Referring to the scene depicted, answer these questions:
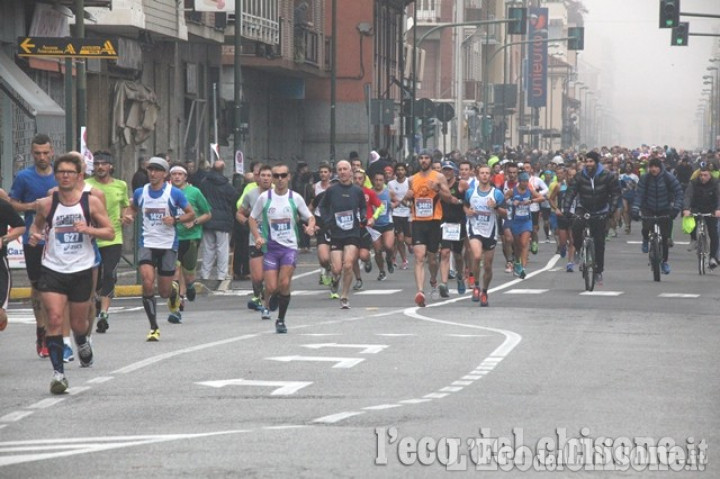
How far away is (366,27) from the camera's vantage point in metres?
64.6

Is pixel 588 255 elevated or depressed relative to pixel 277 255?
depressed

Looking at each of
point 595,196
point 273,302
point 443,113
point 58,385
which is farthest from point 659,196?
point 443,113

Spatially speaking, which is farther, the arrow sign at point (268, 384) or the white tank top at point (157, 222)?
the white tank top at point (157, 222)

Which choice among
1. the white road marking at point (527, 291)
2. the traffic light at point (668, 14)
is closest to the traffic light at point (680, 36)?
the traffic light at point (668, 14)

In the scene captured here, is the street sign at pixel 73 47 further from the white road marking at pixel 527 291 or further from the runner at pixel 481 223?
the white road marking at pixel 527 291

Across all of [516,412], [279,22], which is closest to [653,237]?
[516,412]

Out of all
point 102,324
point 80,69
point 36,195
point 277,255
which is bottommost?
point 102,324

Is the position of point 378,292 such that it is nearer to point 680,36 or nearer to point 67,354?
point 67,354

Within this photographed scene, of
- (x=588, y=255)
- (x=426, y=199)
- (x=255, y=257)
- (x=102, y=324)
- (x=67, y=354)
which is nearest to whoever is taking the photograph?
(x=67, y=354)

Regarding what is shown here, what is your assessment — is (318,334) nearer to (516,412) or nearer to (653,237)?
(516,412)

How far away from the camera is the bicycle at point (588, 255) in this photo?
26.3 metres

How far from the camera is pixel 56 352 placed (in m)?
13.6

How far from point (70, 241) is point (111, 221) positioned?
483 cm

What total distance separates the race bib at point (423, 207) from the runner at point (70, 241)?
33.5 feet
